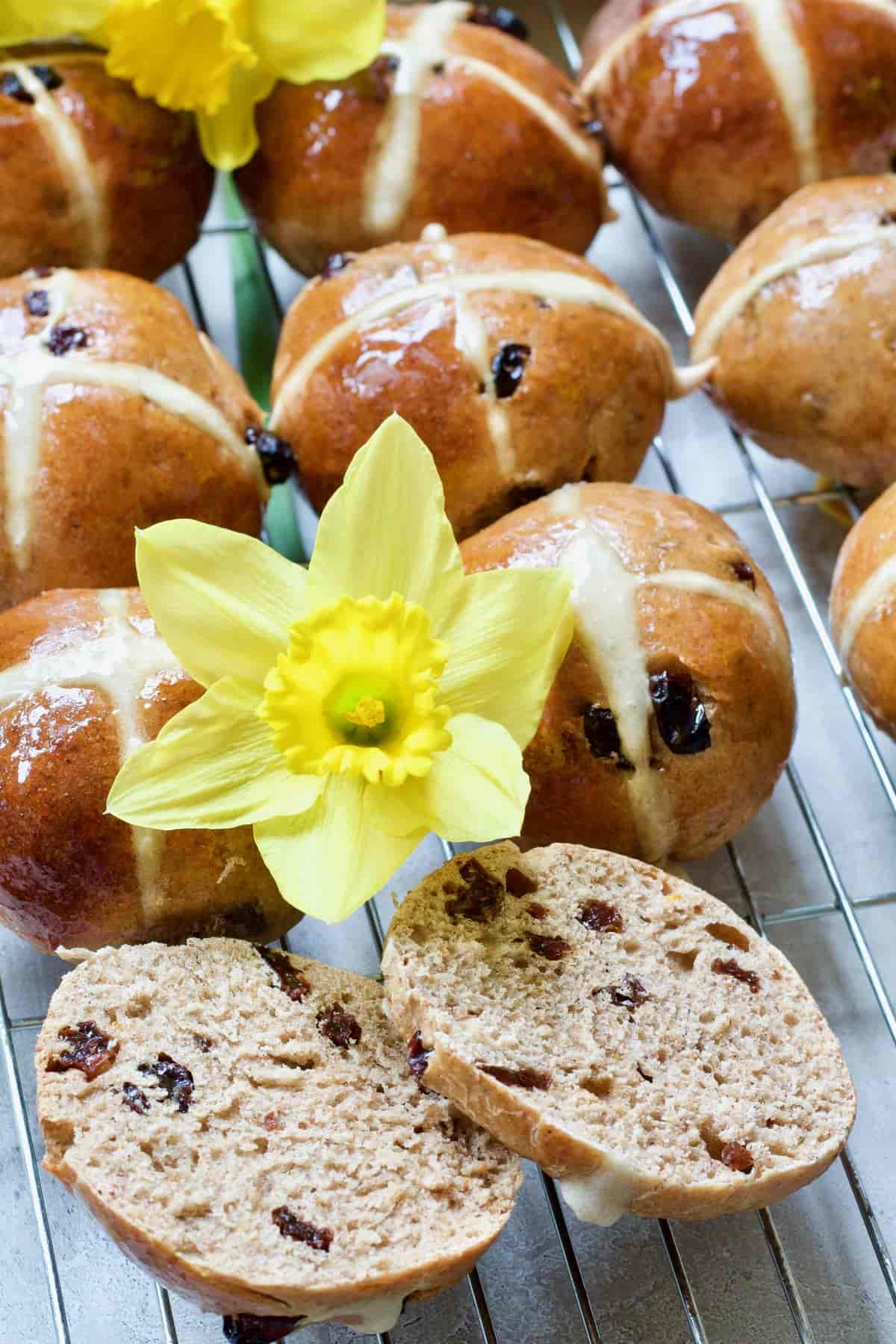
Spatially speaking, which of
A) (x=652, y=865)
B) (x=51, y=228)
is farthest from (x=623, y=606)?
(x=51, y=228)

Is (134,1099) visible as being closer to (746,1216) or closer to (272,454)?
(746,1216)

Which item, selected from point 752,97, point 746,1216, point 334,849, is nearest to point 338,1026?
point 334,849

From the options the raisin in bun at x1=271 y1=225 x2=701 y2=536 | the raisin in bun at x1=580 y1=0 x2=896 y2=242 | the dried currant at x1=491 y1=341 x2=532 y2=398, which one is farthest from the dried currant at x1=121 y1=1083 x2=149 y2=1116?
the raisin in bun at x1=580 y1=0 x2=896 y2=242

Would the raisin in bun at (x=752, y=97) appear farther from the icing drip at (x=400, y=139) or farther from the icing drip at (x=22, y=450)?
the icing drip at (x=22, y=450)

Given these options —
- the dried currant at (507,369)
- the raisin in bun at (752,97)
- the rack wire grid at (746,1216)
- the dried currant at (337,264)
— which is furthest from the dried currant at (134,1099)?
the raisin in bun at (752,97)

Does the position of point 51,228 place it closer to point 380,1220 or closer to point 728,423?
point 728,423
